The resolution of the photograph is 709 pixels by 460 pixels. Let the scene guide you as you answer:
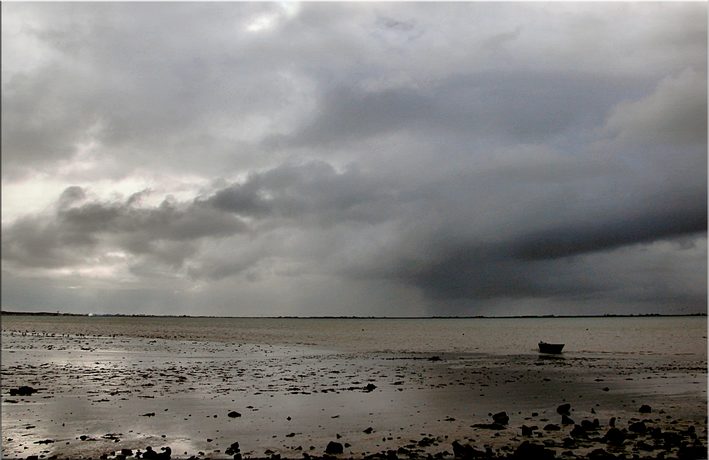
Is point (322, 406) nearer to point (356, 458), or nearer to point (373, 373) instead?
point (356, 458)

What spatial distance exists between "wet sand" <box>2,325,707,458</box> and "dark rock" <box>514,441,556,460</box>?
2.7 inches

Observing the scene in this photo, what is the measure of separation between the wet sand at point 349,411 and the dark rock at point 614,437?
5 cm

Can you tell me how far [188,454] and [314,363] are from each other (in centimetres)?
3671

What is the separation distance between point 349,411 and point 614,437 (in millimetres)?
11654

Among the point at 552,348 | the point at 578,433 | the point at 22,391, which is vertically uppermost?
the point at 578,433

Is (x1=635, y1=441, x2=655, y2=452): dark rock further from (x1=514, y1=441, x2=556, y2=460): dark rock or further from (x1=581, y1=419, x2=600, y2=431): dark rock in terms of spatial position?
(x1=514, y1=441, x2=556, y2=460): dark rock

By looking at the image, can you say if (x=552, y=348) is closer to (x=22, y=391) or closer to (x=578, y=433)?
(x=578, y=433)

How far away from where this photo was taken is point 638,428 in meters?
21.3

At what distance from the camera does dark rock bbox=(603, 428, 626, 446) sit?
766 inches

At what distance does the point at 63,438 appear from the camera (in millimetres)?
20828

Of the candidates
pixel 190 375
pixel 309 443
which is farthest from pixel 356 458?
pixel 190 375

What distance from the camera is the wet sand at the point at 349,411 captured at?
1909cm

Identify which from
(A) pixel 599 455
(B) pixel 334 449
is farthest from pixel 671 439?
(B) pixel 334 449

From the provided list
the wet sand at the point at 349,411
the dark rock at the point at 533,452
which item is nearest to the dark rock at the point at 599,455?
the wet sand at the point at 349,411
